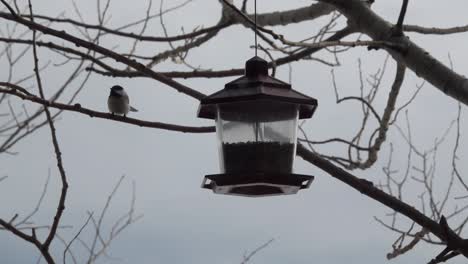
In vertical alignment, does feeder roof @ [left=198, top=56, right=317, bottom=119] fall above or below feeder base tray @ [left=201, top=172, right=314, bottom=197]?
above

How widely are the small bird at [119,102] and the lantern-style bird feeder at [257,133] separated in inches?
126

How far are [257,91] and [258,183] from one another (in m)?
0.33

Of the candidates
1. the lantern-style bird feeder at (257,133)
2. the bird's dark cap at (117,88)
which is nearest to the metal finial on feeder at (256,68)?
the lantern-style bird feeder at (257,133)

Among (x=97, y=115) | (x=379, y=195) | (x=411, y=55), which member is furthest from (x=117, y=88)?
(x=379, y=195)

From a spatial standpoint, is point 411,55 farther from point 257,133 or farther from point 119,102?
point 119,102

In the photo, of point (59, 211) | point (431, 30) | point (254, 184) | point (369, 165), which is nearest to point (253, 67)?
point (254, 184)

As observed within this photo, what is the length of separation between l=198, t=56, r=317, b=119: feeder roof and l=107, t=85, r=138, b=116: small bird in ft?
10.5

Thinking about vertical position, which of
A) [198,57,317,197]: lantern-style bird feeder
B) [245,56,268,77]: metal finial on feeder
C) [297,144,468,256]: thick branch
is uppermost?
Answer: [245,56,268,77]: metal finial on feeder

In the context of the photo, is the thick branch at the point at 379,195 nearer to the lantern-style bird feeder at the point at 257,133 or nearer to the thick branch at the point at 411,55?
the lantern-style bird feeder at the point at 257,133

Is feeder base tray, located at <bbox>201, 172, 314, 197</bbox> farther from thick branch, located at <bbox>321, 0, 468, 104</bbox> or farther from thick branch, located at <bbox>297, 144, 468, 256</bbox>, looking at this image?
thick branch, located at <bbox>321, 0, 468, 104</bbox>

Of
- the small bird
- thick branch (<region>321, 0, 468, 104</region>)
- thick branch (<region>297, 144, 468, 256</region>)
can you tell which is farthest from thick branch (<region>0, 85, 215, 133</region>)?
the small bird

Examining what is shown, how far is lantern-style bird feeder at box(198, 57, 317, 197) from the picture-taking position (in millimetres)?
2779

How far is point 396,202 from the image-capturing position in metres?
2.79

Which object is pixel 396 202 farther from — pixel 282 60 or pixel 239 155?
pixel 282 60
